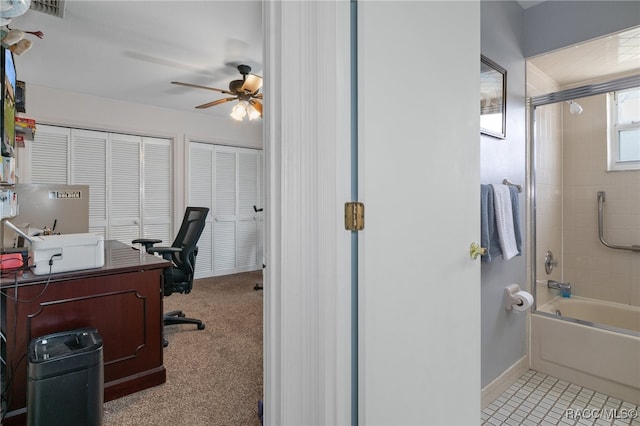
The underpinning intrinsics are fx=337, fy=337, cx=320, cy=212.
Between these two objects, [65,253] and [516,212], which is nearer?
[65,253]

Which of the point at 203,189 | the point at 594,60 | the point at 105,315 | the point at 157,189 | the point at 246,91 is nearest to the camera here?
the point at 105,315

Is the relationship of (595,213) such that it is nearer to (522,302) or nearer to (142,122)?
(522,302)

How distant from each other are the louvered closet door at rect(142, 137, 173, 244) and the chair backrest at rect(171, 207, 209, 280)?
1539 millimetres

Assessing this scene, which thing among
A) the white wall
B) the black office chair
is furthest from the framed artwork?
the white wall

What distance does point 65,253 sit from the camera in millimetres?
1727

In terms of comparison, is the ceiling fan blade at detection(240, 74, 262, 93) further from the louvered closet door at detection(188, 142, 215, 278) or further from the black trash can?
the black trash can

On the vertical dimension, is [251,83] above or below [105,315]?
above

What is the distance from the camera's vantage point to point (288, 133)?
1023mm

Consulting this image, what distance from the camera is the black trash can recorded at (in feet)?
4.63

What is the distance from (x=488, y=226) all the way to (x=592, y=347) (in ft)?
3.73

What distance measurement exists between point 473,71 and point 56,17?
2.72 metres

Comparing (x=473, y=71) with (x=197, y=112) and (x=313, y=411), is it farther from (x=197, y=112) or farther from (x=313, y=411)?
(x=197, y=112)

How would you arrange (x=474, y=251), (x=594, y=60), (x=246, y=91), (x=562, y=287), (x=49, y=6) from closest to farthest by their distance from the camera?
Answer: (x=474, y=251) < (x=49, y=6) < (x=594, y=60) < (x=562, y=287) < (x=246, y=91)

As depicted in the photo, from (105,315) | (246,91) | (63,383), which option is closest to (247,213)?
(246,91)
